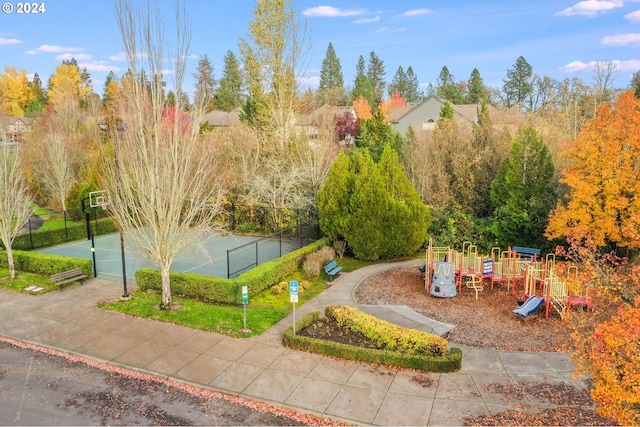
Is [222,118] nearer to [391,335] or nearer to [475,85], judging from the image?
[475,85]

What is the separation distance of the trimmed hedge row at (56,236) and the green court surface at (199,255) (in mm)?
522

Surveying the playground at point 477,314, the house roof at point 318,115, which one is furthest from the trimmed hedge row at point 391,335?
the house roof at point 318,115

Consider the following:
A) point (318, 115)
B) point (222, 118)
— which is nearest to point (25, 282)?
point (318, 115)

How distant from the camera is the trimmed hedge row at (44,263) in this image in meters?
18.1

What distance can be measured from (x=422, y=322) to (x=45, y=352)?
1085cm

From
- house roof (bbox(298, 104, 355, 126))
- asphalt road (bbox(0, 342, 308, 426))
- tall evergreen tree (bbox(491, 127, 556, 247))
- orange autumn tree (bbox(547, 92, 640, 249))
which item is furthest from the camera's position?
Result: house roof (bbox(298, 104, 355, 126))

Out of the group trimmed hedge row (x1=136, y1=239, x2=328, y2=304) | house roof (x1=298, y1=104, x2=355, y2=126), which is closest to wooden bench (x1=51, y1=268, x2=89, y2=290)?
trimmed hedge row (x1=136, y1=239, x2=328, y2=304)

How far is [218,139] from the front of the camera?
28281mm

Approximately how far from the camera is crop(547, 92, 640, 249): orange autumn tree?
1614 centimetres

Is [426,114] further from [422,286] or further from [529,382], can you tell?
[529,382]

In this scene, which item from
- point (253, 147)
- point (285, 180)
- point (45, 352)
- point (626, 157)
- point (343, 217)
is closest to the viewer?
point (45, 352)

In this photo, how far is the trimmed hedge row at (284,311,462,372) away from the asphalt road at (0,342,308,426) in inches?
105

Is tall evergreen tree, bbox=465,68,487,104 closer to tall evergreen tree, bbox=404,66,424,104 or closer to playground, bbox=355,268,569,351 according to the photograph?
tall evergreen tree, bbox=404,66,424,104

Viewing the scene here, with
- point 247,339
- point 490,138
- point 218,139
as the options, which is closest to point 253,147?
point 218,139
